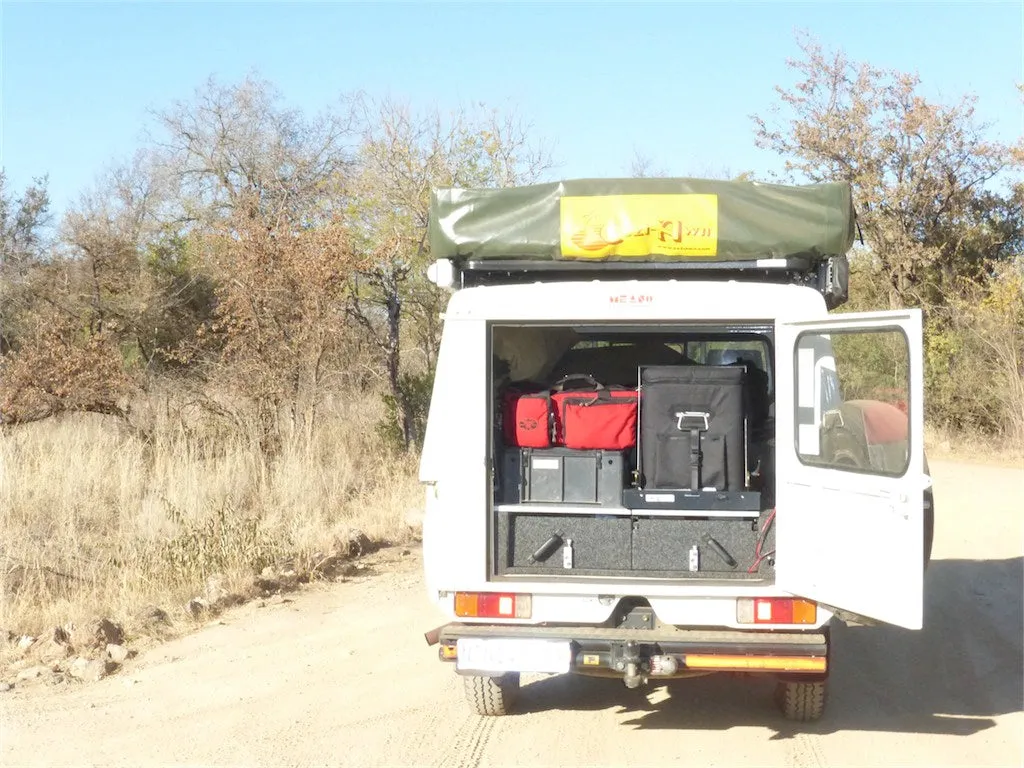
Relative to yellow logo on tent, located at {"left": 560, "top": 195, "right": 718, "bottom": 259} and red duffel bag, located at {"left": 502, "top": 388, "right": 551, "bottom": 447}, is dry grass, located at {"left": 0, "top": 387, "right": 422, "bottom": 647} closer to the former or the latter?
red duffel bag, located at {"left": 502, "top": 388, "right": 551, "bottom": 447}

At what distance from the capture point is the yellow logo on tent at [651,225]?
5.44m

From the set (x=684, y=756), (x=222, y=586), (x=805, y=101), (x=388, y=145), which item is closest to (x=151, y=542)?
(x=222, y=586)

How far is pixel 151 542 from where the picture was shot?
345 inches

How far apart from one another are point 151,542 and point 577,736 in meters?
4.63

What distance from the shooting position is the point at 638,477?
5.45 m

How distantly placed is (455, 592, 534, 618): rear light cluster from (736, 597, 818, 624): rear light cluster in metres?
0.95

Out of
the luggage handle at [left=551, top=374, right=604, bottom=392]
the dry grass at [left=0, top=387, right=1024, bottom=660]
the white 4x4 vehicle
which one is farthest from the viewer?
the dry grass at [left=0, top=387, right=1024, bottom=660]

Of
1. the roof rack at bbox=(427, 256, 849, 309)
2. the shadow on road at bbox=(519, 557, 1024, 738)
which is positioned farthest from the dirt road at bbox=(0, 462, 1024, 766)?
the roof rack at bbox=(427, 256, 849, 309)

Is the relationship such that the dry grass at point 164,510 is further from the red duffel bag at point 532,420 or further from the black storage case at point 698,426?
the black storage case at point 698,426

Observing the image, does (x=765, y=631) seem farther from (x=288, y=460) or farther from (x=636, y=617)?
(x=288, y=460)

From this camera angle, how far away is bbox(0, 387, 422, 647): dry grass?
787cm

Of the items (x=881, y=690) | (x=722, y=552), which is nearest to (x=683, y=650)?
(x=722, y=552)

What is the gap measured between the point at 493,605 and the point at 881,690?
240 cm

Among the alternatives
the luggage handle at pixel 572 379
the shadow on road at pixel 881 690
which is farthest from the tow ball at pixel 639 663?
the luggage handle at pixel 572 379
